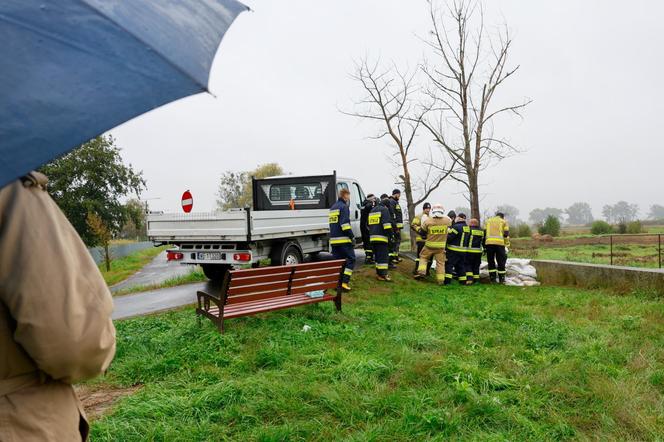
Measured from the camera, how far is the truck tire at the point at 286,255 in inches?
375

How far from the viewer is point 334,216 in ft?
29.3

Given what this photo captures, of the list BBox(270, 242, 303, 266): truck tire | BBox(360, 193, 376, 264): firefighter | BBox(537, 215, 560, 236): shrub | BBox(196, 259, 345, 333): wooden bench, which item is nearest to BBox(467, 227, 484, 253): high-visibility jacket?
BBox(360, 193, 376, 264): firefighter

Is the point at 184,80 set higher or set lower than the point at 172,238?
higher

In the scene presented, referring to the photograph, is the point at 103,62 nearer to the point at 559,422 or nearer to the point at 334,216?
the point at 559,422

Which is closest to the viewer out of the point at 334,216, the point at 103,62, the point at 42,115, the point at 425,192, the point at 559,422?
Result: the point at 42,115

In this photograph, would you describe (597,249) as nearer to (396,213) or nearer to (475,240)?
(475,240)

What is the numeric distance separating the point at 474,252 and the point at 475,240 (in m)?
0.29

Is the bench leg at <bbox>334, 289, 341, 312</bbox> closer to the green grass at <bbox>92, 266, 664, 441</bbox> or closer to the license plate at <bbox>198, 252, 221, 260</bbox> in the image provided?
the green grass at <bbox>92, 266, 664, 441</bbox>

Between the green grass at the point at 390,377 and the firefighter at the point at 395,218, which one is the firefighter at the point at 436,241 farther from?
the green grass at the point at 390,377

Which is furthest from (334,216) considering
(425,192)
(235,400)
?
(425,192)

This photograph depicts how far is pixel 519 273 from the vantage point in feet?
38.5

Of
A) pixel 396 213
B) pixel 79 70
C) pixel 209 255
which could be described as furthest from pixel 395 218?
pixel 79 70

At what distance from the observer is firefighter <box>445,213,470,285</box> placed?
437 inches

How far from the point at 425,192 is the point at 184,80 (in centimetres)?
1435
